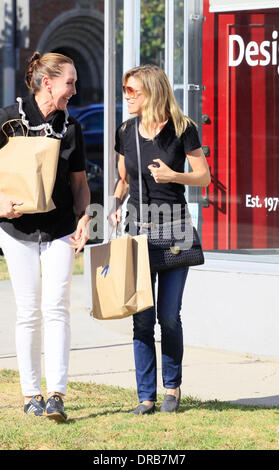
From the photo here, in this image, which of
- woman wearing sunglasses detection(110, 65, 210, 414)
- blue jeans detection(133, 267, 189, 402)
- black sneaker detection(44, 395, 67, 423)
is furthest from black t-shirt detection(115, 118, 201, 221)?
black sneaker detection(44, 395, 67, 423)

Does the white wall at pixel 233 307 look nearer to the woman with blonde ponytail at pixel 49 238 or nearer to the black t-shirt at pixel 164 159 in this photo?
the black t-shirt at pixel 164 159

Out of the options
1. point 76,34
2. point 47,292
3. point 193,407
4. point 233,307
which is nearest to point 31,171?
point 47,292

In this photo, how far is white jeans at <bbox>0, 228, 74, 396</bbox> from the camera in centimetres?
492

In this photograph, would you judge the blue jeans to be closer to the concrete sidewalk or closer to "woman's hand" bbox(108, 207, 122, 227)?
"woman's hand" bbox(108, 207, 122, 227)

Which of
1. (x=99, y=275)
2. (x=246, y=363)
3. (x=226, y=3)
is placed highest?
(x=226, y=3)

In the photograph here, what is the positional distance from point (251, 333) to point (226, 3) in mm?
2659

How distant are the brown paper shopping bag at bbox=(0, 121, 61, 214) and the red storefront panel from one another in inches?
124

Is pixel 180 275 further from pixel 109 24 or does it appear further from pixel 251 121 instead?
pixel 109 24

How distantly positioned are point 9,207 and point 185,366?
2.35 metres

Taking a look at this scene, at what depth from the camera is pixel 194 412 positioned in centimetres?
520

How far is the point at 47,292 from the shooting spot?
16.2ft

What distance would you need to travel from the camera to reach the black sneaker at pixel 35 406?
16.6ft

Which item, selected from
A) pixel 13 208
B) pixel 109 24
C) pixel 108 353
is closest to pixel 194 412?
pixel 13 208
